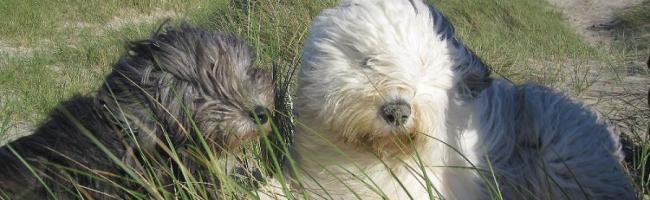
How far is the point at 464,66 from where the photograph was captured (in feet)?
12.6

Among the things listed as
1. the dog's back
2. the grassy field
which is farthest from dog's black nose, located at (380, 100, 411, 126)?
the grassy field

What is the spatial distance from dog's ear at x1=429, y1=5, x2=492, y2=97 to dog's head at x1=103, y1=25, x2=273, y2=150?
2.87 feet

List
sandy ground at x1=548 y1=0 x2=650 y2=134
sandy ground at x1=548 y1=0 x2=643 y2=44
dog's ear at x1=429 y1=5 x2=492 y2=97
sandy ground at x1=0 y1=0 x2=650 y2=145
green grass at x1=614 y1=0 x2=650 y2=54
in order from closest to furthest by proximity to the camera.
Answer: dog's ear at x1=429 y1=5 x2=492 y2=97
sandy ground at x1=548 y1=0 x2=650 y2=134
sandy ground at x1=0 y1=0 x2=650 y2=145
green grass at x1=614 y1=0 x2=650 y2=54
sandy ground at x1=548 y1=0 x2=643 y2=44

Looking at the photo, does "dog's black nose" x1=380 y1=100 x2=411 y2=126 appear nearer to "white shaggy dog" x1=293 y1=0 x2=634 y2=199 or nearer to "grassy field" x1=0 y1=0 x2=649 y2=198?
"white shaggy dog" x1=293 y1=0 x2=634 y2=199

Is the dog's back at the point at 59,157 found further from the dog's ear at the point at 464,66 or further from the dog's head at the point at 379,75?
the dog's ear at the point at 464,66

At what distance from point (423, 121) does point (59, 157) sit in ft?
5.03

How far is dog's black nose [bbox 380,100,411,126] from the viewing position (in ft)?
11.4

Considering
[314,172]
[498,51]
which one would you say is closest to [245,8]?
[498,51]

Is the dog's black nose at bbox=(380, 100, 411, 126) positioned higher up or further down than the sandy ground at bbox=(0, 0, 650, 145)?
higher up

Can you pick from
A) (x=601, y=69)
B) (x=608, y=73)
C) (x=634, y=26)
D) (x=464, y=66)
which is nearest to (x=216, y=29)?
(x=601, y=69)

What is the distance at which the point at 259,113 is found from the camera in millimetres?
3539

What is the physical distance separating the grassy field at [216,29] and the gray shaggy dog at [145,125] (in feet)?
1.44

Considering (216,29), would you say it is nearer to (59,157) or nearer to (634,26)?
(59,157)

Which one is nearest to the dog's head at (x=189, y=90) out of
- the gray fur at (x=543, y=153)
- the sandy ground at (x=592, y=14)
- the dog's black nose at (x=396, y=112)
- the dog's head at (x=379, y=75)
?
the dog's head at (x=379, y=75)
